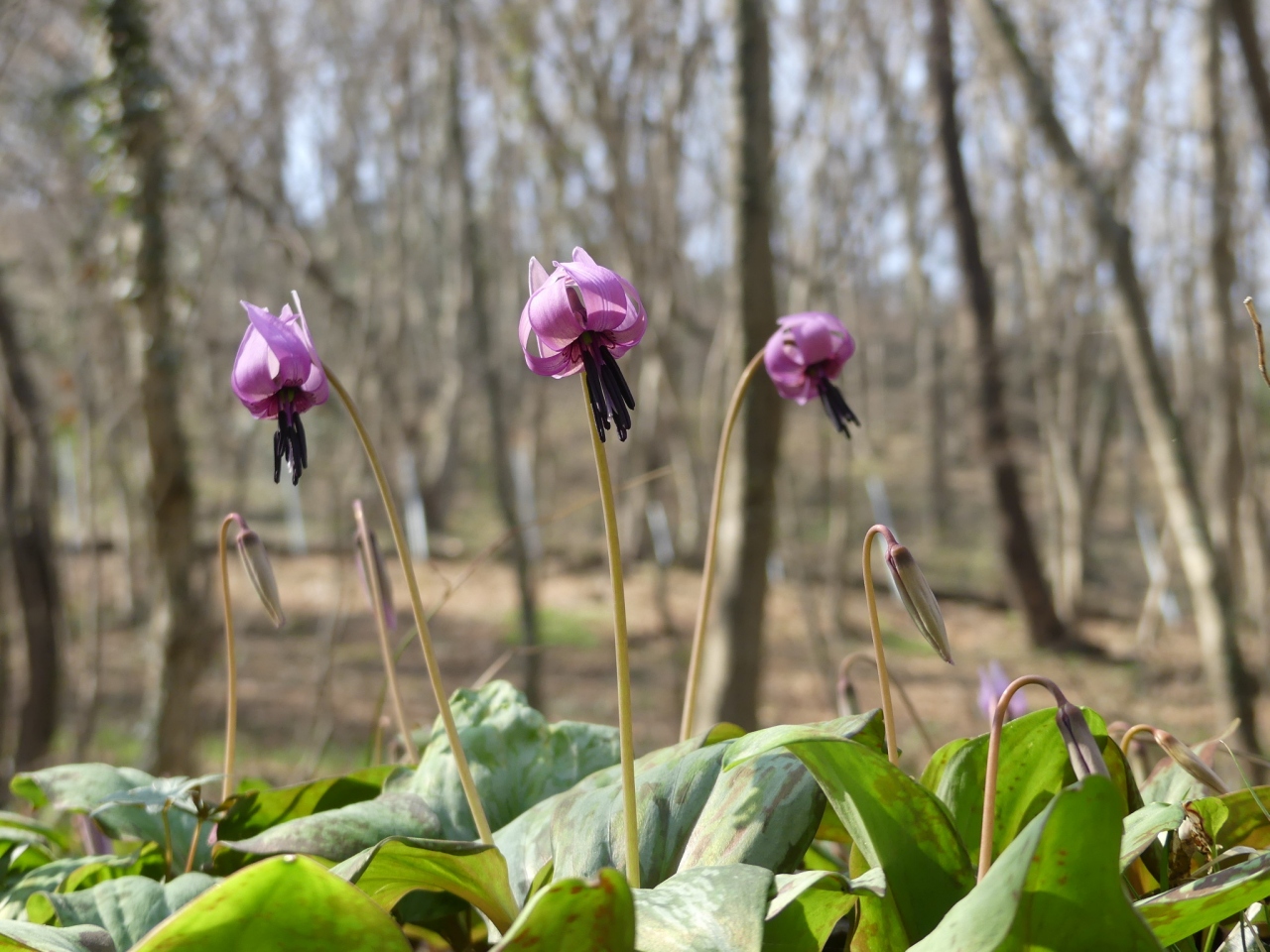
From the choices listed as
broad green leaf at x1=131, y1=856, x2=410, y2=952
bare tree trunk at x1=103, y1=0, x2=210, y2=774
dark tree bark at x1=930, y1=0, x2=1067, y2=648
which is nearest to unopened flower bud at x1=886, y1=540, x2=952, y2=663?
broad green leaf at x1=131, y1=856, x2=410, y2=952

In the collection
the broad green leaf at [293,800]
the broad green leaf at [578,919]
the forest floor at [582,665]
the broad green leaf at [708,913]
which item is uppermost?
the broad green leaf at [578,919]

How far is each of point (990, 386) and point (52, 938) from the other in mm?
10271

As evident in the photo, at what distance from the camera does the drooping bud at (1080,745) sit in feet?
2.62

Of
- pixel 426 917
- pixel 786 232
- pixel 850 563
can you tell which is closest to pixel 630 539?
pixel 850 563

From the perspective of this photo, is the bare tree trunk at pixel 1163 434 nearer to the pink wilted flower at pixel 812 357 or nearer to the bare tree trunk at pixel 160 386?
the pink wilted flower at pixel 812 357

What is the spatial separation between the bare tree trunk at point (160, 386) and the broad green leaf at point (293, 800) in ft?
9.21

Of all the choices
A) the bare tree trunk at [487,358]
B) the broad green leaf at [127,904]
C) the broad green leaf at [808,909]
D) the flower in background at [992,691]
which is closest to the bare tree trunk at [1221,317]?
the bare tree trunk at [487,358]

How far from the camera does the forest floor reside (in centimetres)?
769

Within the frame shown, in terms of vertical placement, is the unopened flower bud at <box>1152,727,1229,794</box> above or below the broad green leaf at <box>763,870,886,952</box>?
above

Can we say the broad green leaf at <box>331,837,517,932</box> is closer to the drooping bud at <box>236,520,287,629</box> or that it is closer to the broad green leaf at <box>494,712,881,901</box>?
the broad green leaf at <box>494,712,881,901</box>

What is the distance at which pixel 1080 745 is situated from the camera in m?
0.81

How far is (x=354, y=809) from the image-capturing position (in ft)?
3.41

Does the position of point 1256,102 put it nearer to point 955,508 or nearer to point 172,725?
point 172,725

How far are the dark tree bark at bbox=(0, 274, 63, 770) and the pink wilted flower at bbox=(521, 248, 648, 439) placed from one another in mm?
4435
